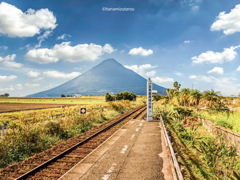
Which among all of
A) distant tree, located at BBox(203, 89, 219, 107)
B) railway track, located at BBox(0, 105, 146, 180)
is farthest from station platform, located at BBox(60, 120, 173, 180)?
distant tree, located at BBox(203, 89, 219, 107)

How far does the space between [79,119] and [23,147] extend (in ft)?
24.3

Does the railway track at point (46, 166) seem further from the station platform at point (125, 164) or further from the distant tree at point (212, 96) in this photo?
the distant tree at point (212, 96)

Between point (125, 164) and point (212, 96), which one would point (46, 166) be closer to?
point (125, 164)

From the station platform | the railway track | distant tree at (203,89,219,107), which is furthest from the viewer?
distant tree at (203,89,219,107)

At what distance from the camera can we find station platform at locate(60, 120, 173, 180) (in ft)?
18.5

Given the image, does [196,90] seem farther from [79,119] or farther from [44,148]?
[44,148]

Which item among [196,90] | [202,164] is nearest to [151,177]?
[202,164]

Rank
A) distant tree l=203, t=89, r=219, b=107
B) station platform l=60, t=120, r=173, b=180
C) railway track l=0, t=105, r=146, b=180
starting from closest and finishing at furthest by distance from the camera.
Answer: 1. station platform l=60, t=120, r=173, b=180
2. railway track l=0, t=105, r=146, b=180
3. distant tree l=203, t=89, r=219, b=107

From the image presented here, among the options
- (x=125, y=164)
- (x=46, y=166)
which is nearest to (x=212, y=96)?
(x=125, y=164)

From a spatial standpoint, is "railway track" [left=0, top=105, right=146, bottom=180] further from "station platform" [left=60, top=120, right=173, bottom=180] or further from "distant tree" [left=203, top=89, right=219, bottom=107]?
"distant tree" [left=203, top=89, right=219, bottom=107]

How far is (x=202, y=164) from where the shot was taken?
275 inches

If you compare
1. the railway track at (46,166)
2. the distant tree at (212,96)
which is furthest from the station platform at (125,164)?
the distant tree at (212,96)

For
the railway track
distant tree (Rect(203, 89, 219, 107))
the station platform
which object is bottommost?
the railway track

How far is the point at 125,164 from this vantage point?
6555mm
